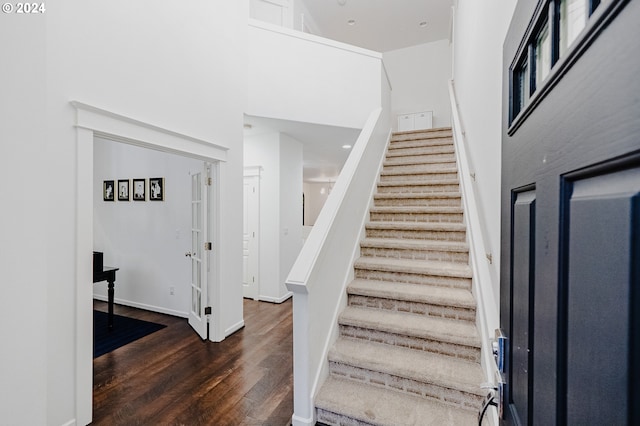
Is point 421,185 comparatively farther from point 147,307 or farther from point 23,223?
point 147,307

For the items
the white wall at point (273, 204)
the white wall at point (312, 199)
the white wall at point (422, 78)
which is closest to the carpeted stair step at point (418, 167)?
the white wall at point (273, 204)

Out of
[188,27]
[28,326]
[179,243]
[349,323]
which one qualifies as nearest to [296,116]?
[188,27]

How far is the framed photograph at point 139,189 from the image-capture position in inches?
165

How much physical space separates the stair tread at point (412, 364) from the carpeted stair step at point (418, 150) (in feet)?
8.97

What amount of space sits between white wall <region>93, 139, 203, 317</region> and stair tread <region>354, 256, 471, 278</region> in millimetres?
2319

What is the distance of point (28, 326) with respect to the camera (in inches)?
64.0

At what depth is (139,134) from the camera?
231 cm

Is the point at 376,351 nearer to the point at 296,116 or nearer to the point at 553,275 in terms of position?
the point at 553,275

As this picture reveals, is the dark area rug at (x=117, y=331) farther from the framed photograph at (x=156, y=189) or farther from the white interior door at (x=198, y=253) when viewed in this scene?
the framed photograph at (x=156, y=189)

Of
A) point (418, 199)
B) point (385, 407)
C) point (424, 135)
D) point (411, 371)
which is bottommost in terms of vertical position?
point (385, 407)

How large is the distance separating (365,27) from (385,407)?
22.6 feet

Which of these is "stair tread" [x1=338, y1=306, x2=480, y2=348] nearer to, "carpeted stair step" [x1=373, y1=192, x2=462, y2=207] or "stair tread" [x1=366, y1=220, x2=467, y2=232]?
"stair tread" [x1=366, y1=220, x2=467, y2=232]

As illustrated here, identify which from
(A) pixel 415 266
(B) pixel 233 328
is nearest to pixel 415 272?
(A) pixel 415 266

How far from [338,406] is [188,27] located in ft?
10.7
